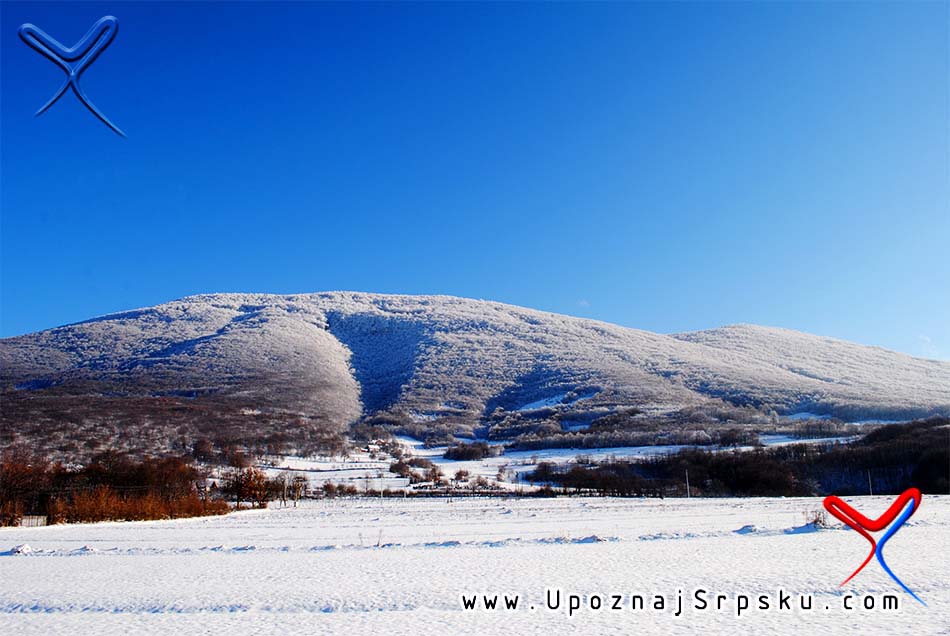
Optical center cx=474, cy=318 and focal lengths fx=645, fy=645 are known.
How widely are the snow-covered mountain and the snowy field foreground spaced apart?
5672cm

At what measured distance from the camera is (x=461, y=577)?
10664 mm

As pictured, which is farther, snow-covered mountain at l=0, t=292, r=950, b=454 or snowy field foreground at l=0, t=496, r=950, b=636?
snow-covered mountain at l=0, t=292, r=950, b=454

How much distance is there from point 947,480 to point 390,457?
42885 millimetres

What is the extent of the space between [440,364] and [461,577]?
335 feet

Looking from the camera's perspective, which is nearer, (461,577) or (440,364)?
(461,577)

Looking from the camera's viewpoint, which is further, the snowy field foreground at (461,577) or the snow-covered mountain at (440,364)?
the snow-covered mountain at (440,364)

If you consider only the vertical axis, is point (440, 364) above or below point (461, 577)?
above

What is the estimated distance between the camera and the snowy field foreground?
754 centimetres

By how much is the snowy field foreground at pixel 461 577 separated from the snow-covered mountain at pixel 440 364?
186 feet

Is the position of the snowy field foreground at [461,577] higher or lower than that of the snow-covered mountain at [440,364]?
lower

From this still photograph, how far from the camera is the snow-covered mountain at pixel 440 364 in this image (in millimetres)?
85625

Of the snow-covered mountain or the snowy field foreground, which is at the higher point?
the snow-covered mountain

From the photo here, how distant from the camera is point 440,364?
112438 mm

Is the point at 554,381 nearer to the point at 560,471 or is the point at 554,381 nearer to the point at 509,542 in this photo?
the point at 560,471
